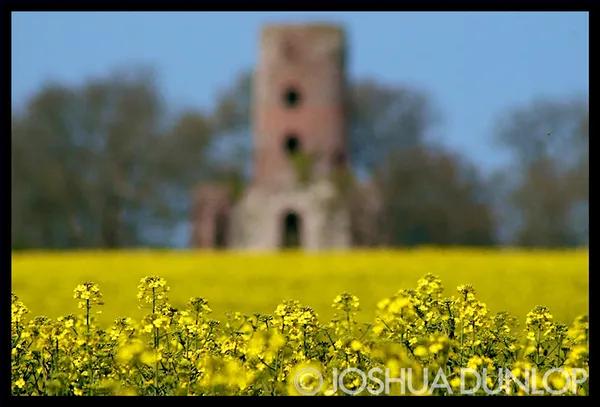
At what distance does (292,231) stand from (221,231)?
1974mm

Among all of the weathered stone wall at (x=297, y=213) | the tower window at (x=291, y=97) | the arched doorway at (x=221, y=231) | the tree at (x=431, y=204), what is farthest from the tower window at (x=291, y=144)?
the arched doorway at (x=221, y=231)

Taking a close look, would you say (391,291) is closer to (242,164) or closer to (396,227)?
(396,227)

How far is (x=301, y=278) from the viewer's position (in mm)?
15586

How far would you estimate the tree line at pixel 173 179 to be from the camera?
3091cm

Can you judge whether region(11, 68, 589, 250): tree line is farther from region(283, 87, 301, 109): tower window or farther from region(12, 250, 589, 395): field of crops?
region(12, 250, 589, 395): field of crops

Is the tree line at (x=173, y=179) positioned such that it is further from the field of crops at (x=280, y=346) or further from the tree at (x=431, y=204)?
the field of crops at (x=280, y=346)

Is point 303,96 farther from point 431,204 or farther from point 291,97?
point 431,204

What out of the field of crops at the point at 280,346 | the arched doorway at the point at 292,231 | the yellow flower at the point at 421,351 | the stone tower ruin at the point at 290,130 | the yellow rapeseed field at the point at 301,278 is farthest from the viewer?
the arched doorway at the point at 292,231

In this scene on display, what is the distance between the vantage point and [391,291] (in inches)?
544

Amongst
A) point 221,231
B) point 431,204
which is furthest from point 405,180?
point 221,231

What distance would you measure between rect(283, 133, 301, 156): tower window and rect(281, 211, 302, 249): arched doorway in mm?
1818
